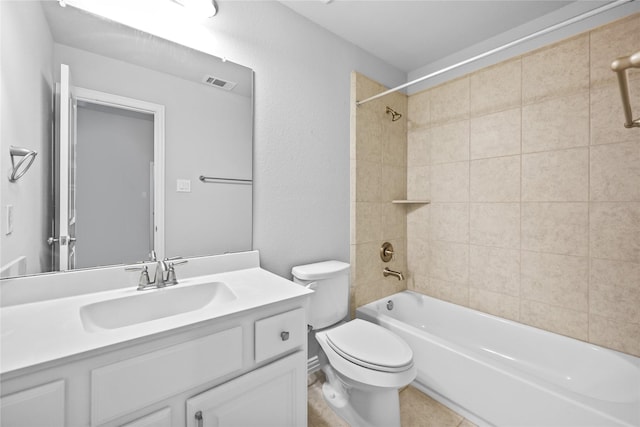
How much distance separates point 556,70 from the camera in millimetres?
1672

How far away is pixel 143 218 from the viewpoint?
3.91ft

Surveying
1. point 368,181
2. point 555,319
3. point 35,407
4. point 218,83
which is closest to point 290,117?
point 218,83

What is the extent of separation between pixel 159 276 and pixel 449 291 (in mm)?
2066

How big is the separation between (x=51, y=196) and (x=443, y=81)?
8.38 ft

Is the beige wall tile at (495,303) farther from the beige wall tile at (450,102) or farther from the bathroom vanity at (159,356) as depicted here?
the bathroom vanity at (159,356)

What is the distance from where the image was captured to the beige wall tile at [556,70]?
5.19 ft

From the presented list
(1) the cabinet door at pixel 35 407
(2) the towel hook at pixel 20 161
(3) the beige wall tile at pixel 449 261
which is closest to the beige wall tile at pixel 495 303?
(3) the beige wall tile at pixel 449 261

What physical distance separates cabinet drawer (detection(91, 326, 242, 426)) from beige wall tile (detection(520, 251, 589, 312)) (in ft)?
6.20

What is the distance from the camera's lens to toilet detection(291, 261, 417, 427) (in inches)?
48.7

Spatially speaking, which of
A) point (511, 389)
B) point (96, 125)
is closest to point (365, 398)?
point (511, 389)

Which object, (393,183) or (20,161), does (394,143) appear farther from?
(20,161)

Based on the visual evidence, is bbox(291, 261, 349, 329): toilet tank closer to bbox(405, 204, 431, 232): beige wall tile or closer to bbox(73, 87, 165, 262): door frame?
bbox(73, 87, 165, 262): door frame

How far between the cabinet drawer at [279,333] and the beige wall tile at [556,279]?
5.33 feet

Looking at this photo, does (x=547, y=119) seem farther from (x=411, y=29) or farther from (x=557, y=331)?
(x=557, y=331)
